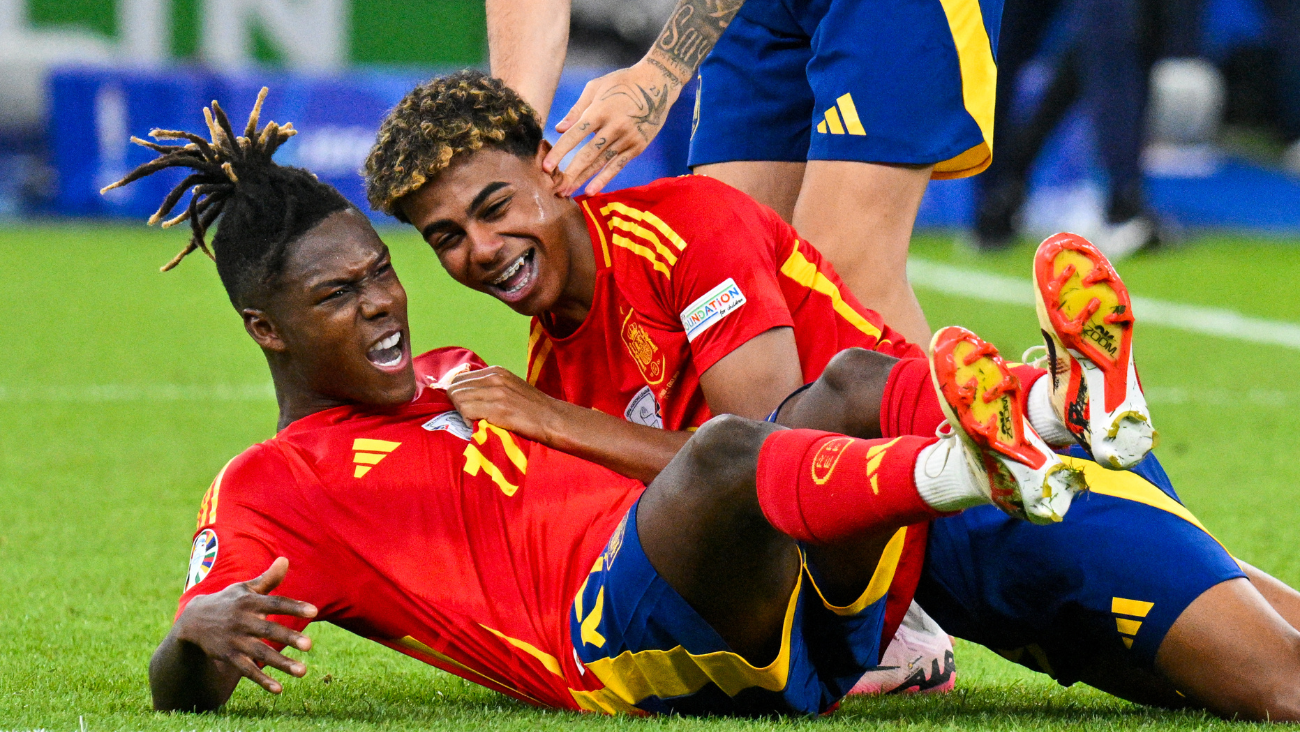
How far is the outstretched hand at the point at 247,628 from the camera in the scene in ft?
8.23

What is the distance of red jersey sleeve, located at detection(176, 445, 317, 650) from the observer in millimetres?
2727

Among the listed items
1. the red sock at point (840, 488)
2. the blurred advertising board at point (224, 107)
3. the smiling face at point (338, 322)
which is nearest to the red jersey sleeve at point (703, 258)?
the smiling face at point (338, 322)

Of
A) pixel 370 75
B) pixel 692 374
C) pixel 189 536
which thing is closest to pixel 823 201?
pixel 692 374

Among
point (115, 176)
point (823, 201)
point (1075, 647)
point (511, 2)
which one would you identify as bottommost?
point (115, 176)

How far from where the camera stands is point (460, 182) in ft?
10.6

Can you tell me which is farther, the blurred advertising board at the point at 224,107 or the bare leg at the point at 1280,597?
the blurred advertising board at the point at 224,107

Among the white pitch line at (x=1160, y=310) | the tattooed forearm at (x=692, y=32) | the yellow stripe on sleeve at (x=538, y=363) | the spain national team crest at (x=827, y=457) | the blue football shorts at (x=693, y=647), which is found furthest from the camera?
the white pitch line at (x=1160, y=310)

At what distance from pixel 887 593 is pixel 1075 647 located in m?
0.35

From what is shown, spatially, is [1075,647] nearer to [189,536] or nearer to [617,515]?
[617,515]

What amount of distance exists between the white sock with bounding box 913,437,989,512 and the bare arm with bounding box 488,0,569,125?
66.0 inches

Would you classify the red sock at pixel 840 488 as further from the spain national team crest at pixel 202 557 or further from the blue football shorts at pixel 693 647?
the spain national team crest at pixel 202 557

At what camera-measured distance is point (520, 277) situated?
329 centimetres

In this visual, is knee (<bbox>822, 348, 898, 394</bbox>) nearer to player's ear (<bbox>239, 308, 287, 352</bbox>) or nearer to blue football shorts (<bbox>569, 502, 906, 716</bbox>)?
blue football shorts (<bbox>569, 502, 906, 716</bbox>)

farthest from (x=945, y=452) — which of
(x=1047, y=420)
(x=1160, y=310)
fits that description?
(x=1160, y=310)
